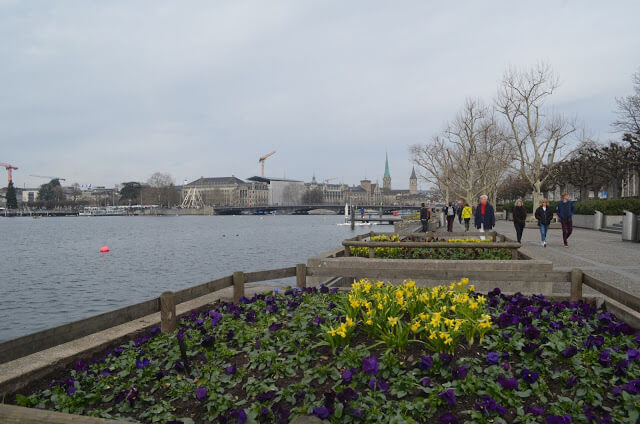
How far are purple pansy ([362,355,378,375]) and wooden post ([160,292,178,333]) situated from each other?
2.92m

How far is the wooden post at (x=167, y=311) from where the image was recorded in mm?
6039

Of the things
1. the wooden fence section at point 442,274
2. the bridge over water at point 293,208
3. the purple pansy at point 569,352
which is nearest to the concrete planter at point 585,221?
the wooden fence section at point 442,274

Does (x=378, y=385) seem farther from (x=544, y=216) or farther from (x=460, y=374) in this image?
(x=544, y=216)

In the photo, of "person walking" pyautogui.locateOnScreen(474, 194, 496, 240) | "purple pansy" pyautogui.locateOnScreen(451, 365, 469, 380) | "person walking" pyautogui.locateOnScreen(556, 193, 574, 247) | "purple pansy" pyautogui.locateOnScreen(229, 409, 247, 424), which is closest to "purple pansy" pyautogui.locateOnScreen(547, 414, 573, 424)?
"purple pansy" pyautogui.locateOnScreen(451, 365, 469, 380)

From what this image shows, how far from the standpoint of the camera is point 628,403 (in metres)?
3.65

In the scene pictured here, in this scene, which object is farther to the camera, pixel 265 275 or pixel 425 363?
pixel 265 275

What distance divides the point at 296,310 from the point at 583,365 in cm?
349

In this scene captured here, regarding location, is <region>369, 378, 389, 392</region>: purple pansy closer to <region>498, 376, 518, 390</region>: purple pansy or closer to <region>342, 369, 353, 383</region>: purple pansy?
<region>342, 369, 353, 383</region>: purple pansy

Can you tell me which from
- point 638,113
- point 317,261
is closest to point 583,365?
point 317,261

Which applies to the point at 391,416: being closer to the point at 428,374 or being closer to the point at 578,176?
the point at 428,374

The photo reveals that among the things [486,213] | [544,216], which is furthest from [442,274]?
[486,213]

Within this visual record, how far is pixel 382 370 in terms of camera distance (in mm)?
4434

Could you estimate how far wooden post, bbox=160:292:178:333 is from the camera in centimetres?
604

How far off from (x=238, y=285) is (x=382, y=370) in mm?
3511
